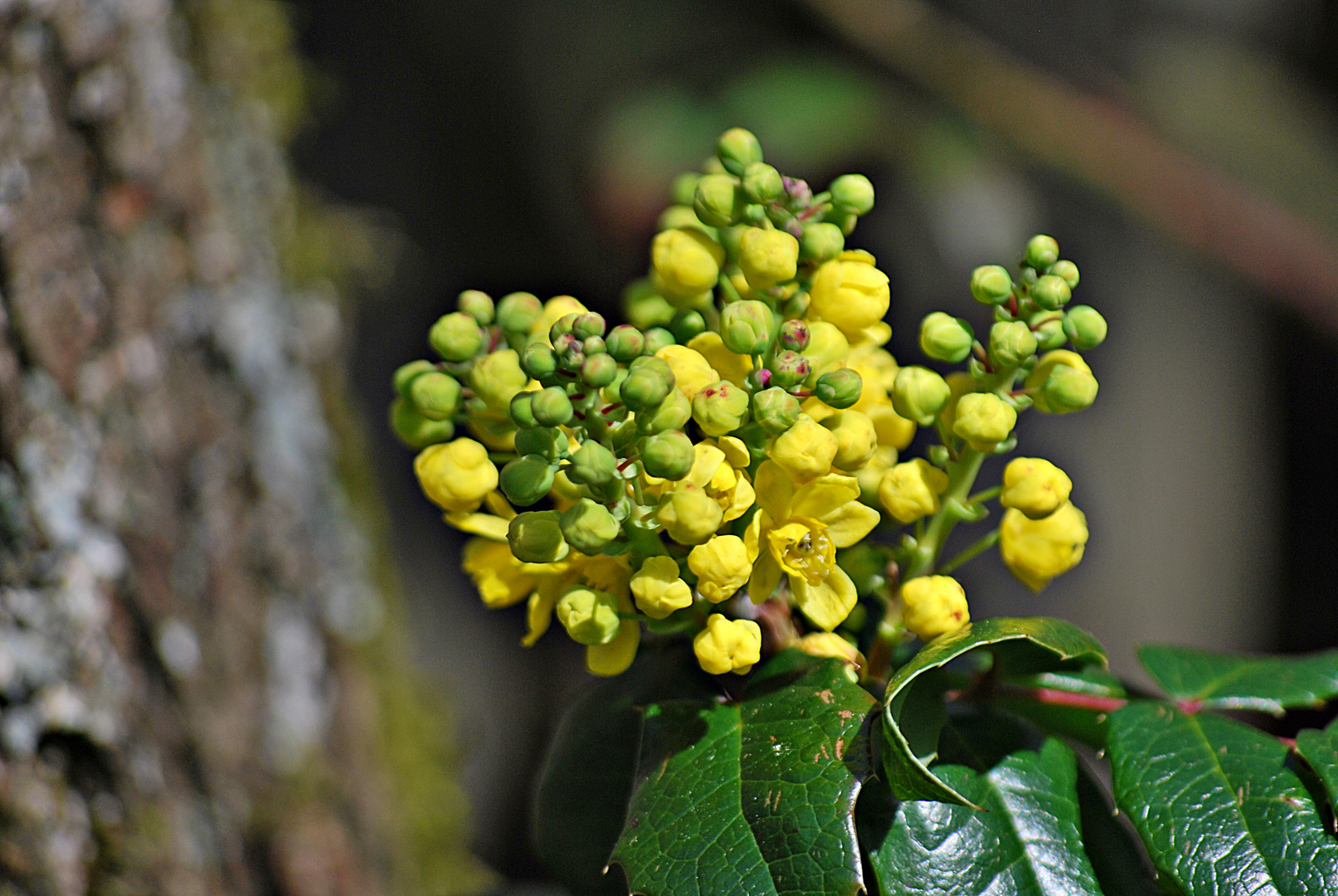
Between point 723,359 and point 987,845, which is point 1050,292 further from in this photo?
point 987,845

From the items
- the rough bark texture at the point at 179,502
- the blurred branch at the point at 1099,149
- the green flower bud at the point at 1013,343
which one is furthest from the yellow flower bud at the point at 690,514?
the blurred branch at the point at 1099,149

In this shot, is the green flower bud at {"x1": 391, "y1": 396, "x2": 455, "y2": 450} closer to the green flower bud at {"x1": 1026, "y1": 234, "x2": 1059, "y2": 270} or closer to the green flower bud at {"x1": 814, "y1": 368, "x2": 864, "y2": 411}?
the green flower bud at {"x1": 814, "y1": 368, "x2": 864, "y2": 411}

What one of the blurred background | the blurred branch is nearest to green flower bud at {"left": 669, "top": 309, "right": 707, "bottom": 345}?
the blurred background

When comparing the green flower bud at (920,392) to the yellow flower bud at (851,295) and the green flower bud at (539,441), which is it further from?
the green flower bud at (539,441)

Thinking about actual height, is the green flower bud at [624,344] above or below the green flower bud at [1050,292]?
below

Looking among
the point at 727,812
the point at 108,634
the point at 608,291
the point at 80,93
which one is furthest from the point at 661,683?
the point at 608,291

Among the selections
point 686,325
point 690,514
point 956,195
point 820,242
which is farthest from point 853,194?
→ point 956,195

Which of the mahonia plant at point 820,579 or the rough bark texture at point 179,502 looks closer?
the mahonia plant at point 820,579
